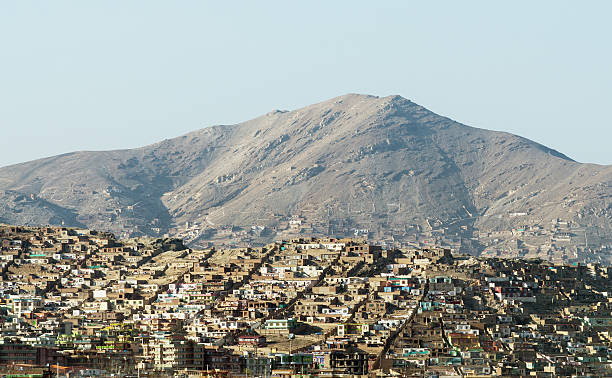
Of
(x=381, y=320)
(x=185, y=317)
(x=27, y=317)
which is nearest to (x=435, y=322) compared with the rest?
(x=381, y=320)

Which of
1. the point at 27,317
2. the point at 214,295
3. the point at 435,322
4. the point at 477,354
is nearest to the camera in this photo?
the point at 477,354

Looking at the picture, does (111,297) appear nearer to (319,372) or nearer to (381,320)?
(381,320)

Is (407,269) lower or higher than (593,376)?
higher

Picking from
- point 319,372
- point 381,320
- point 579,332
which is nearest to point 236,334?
point 381,320

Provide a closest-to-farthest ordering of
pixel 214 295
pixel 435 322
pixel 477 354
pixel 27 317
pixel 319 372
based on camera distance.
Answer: pixel 319 372
pixel 477 354
pixel 435 322
pixel 27 317
pixel 214 295

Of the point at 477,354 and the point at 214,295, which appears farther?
the point at 214,295

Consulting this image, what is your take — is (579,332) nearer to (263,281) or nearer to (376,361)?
(376,361)
